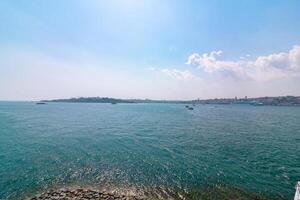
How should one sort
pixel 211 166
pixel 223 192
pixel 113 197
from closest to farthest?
1. pixel 113 197
2. pixel 223 192
3. pixel 211 166

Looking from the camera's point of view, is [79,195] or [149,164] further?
[149,164]

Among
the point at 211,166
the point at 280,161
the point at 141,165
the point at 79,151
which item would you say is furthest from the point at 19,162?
the point at 280,161

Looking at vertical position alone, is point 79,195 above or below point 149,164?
above

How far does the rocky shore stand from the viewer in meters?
20.9

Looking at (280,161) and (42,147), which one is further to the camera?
(42,147)

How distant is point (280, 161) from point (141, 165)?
2131 centimetres

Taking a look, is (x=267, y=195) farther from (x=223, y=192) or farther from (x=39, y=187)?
(x=39, y=187)

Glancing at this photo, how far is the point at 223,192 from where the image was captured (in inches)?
902

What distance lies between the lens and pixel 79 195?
845 inches

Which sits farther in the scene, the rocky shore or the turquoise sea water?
the turquoise sea water

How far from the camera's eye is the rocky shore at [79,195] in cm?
2086

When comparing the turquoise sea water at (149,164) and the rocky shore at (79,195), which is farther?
the turquoise sea water at (149,164)

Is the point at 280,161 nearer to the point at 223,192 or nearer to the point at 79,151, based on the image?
the point at 223,192

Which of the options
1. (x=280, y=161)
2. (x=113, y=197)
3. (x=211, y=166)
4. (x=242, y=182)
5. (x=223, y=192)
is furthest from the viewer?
(x=280, y=161)
